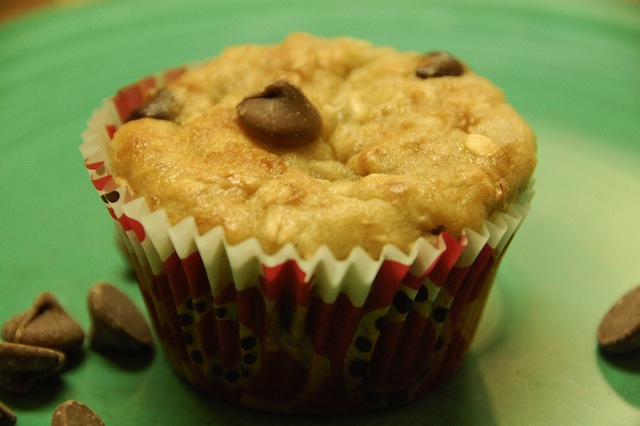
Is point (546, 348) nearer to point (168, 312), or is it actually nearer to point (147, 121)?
point (168, 312)

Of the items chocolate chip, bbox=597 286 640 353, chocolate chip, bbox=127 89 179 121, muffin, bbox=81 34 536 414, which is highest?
chocolate chip, bbox=127 89 179 121

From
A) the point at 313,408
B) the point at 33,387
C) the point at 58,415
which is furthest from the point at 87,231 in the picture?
the point at 313,408

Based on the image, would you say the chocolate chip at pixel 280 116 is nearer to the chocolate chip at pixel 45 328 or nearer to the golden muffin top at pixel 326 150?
the golden muffin top at pixel 326 150

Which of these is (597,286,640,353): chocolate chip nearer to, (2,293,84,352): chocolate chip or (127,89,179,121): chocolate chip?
(127,89,179,121): chocolate chip

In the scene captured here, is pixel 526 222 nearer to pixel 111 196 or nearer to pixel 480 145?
pixel 480 145

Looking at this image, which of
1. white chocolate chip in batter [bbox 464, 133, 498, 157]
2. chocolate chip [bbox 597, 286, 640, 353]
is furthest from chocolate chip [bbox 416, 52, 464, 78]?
chocolate chip [bbox 597, 286, 640, 353]

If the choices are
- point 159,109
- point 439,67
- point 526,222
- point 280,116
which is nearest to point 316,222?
point 280,116

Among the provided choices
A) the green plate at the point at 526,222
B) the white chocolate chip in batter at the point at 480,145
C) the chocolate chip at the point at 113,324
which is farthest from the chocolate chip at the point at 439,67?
the chocolate chip at the point at 113,324
